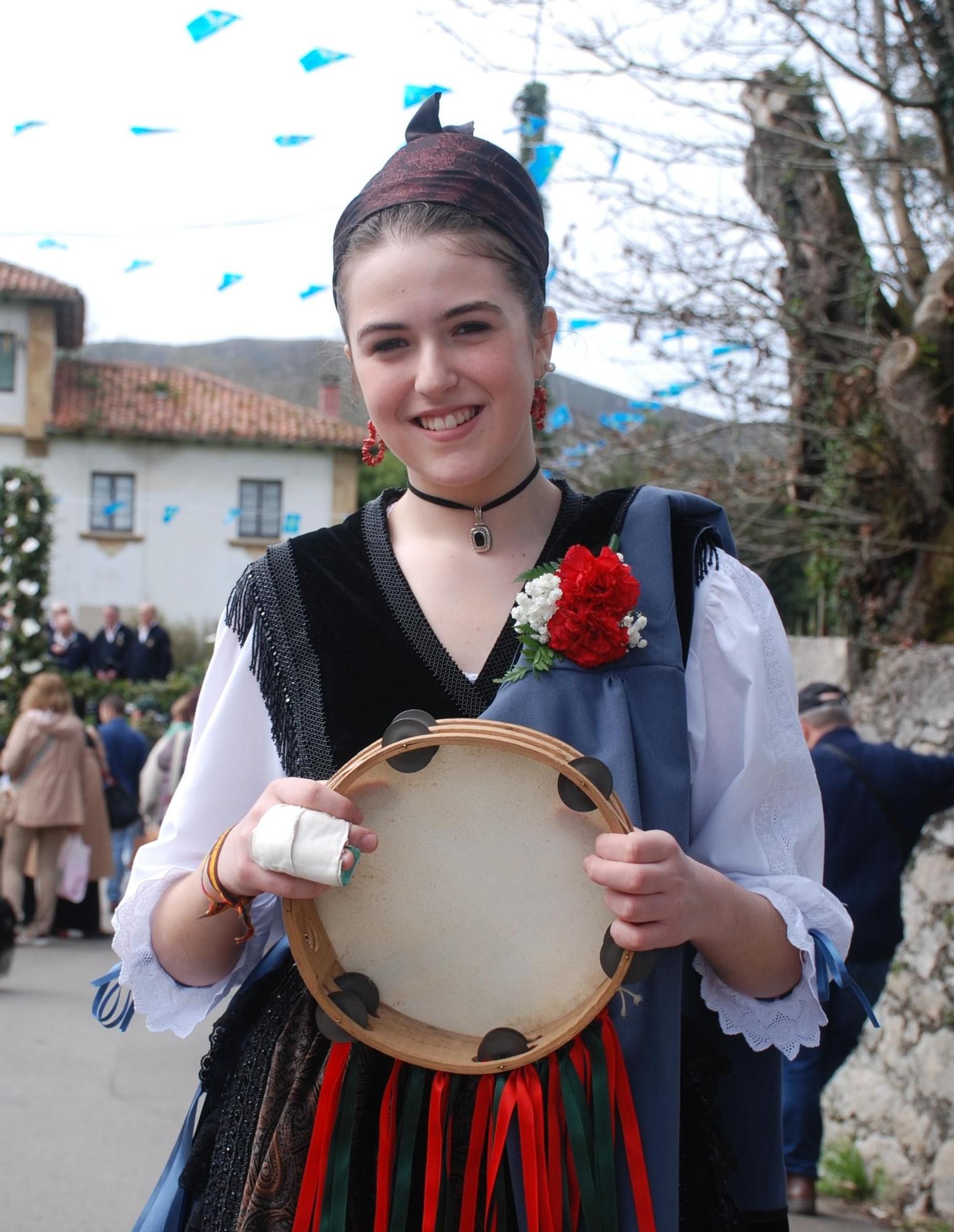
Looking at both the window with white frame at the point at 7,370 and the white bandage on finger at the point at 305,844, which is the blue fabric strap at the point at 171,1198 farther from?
the window with white frame at the point at 7,370

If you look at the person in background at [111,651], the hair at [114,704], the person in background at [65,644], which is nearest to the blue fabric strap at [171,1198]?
the hair at [114,704]

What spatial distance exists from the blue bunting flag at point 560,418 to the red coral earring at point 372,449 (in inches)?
247

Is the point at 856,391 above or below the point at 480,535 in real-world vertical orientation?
above

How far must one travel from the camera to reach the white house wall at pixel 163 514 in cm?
2844

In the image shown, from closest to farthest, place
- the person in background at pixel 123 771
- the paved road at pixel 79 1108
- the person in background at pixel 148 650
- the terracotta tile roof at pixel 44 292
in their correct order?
1. the paved road at pixel 79 1108
2. the person in background at pixel 123 771
3. the person in background at pixel 148 650
4. the terracotta tile roof at pixel 44 292

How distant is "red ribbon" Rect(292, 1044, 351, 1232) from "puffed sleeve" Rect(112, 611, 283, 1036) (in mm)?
225

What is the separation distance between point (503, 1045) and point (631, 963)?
0.19m

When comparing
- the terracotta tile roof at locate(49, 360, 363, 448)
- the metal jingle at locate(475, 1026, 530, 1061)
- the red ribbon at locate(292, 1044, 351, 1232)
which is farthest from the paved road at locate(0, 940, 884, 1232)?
the terracotta tile roof at locate(49, 360, 363, 448)

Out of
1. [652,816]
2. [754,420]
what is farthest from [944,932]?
[652,816]

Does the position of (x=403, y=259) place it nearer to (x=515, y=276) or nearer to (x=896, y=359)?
(x=515, y=276)

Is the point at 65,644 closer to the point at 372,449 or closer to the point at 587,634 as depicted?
the point at 372,449

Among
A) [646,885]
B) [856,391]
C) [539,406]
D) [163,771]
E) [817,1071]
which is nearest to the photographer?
[646,885]

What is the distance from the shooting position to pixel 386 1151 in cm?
150

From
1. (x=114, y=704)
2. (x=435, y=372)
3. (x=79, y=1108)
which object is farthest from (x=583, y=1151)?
(x=114, y=704)
